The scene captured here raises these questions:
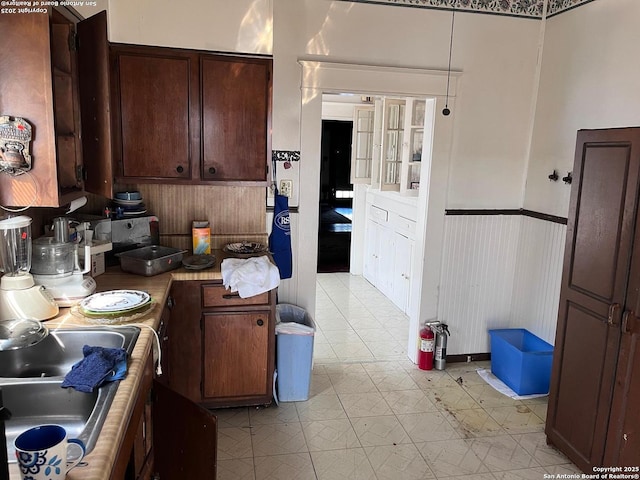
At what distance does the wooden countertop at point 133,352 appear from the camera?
114cm

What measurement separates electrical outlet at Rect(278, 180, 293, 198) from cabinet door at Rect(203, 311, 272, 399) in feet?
2.73

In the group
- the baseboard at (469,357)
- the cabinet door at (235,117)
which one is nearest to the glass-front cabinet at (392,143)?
the baseboard at (469,357)

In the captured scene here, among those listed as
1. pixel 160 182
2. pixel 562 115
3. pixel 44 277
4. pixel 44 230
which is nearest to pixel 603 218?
pixel 562 115

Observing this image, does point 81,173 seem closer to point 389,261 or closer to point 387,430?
point 387,430

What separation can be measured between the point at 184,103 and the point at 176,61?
0.77 feet

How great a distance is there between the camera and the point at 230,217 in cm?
329

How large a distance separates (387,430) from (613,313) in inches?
53.3

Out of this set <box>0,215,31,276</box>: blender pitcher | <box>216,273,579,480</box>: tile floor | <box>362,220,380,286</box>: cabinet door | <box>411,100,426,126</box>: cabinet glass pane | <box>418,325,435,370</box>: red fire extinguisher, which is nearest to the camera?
<box>0,215,31,276</box>: blender pitcher

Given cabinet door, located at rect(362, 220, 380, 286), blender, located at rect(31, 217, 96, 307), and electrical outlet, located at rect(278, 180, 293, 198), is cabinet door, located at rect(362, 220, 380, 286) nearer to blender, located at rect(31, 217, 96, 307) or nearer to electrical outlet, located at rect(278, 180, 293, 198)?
electrical outlet, located at rect(278, 180, 293, 198)

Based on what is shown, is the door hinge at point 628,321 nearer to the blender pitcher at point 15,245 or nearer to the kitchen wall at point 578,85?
the kitchen wall at point 578,85

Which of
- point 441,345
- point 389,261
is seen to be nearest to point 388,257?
point 389,261

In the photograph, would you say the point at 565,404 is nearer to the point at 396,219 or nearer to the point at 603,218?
the point at 603,218

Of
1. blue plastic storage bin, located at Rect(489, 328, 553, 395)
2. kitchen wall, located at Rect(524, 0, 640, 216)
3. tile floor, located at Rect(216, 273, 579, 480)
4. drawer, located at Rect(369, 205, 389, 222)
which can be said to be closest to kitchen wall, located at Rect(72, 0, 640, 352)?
kitchen wall, located at Rect(524, 0, 640, 216)

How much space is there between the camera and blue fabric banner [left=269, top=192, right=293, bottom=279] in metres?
3.26
